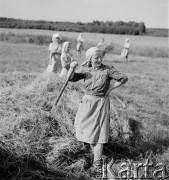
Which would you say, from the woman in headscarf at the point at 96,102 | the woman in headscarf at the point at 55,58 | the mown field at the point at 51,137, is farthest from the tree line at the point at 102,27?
the woman in headscarf at the point at 96,102

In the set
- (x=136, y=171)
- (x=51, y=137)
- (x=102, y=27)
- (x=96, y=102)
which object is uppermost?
(x=102, y=27)

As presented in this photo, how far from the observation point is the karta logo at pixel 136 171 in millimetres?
4613

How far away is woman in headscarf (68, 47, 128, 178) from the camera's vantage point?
4590 millimetres

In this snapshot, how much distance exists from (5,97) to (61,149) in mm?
1367

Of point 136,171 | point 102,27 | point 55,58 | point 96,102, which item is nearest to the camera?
point 96,102

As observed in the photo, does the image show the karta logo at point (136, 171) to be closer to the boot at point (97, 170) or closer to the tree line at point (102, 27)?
the boot at point (97, 170)

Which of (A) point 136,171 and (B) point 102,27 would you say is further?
(B) point 102,27

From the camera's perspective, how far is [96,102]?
4605 millimetres

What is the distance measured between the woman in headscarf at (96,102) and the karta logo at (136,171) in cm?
15

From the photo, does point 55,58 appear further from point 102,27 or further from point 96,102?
point 102,27

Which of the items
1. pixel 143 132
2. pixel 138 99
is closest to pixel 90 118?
pixel 143 132

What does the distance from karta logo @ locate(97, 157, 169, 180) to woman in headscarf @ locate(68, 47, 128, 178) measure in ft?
0.48

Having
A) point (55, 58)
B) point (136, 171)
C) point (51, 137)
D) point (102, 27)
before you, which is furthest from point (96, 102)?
point (102, 27)

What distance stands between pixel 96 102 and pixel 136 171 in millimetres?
1140
